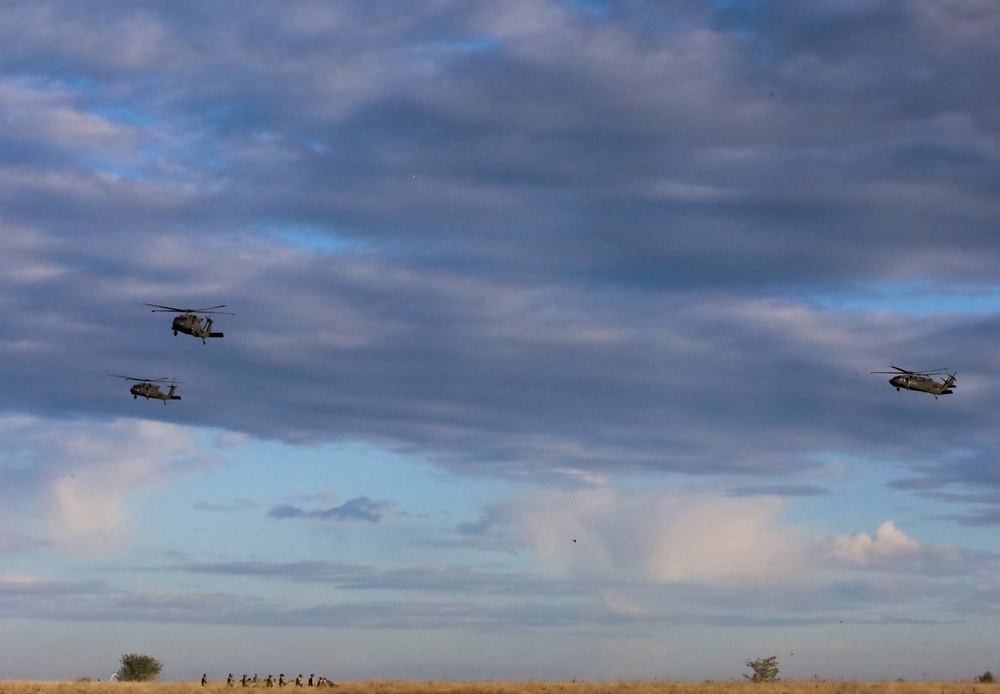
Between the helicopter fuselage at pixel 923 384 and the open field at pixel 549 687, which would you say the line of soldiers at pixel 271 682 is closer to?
the open field at pixel 549 687

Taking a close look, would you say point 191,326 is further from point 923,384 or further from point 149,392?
point 923,384

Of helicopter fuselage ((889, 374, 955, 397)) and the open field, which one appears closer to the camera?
the open field

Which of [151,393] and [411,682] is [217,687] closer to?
[411,682]

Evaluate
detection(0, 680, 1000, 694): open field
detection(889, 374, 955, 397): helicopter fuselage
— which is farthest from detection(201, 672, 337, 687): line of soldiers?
detection(889, 374, 955, 397): helicopter fuselage

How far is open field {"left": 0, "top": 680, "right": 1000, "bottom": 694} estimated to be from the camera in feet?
260

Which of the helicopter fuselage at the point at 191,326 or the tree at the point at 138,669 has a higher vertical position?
the helicopter fuselage at the point at 191,326

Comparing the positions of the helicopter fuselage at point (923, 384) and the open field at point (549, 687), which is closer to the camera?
the open field at point (549, 687)

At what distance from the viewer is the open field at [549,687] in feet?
260

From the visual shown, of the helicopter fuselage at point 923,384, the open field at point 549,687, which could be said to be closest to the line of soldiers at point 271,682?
the open field at point 549,687

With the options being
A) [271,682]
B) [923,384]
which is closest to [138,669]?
[271,682]

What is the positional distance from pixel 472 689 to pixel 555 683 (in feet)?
20.9

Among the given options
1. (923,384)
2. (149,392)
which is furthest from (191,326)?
(923,384)

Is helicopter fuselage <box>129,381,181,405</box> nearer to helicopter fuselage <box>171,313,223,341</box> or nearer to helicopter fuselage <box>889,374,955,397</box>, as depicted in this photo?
helicopter fuselage <box>171,313,223,341</box>

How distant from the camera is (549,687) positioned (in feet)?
274
